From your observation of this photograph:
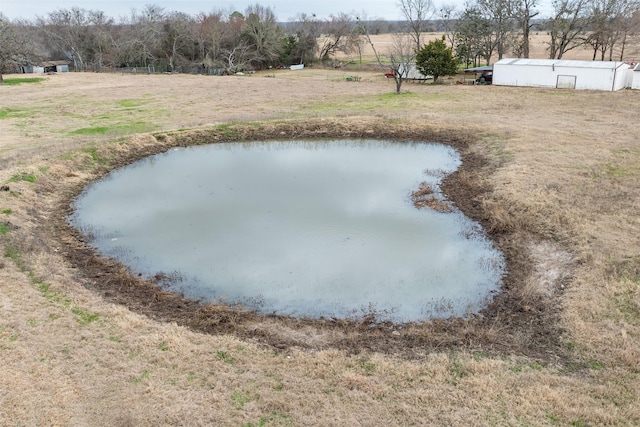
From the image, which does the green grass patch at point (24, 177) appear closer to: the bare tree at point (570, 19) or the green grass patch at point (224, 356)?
the green grass patch at point (224, 356)

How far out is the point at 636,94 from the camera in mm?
26500

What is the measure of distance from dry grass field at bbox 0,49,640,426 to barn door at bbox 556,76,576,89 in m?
15.7

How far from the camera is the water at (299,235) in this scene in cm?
848

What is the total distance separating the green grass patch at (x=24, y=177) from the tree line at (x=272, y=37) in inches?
990

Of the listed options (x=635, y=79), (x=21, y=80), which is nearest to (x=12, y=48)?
(x=21, y=80)

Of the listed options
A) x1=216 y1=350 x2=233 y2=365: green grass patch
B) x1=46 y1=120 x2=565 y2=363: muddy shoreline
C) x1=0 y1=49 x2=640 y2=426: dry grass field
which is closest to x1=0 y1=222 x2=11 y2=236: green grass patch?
x1=0 y1=49 x2=640 y2=426: dry grass field

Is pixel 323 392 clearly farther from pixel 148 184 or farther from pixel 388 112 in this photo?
pixel 388 112

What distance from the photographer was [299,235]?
35.3 ft

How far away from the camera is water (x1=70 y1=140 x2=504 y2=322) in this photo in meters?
8.48

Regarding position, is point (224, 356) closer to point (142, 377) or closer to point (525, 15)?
point (142, 377)

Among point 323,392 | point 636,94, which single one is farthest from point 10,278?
point 636,94

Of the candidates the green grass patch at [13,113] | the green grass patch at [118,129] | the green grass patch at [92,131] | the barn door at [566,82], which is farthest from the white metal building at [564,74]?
the green grass patch at [13,113]

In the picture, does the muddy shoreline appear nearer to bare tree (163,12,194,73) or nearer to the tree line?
the tree line

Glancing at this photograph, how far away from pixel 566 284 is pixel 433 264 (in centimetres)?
237
